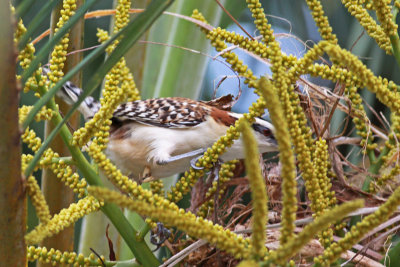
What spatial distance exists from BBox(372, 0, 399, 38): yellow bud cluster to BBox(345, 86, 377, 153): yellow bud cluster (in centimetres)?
11

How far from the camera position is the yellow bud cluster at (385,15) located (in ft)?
2.27

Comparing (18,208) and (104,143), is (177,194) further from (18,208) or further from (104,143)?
(18,208)

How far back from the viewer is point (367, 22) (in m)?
0.74

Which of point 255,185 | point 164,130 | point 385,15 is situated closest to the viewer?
point 255,185

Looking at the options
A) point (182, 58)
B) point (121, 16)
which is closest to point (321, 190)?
point (121, 16)

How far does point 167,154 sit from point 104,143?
0.48 metres

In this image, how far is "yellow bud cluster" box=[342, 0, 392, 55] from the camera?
736mm

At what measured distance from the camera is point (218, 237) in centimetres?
43

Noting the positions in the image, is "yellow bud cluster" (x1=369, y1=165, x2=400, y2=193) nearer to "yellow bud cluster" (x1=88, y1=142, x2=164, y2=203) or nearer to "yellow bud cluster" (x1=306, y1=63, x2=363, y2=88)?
"yellow bud cluster" (x1=306, y1=63, x2=363, y2=88)

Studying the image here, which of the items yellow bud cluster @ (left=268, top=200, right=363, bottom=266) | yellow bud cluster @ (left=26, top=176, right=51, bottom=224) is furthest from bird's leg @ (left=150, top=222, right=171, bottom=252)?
yellow bud cluster @ (left=268, top=200, right=363, bottom=266)

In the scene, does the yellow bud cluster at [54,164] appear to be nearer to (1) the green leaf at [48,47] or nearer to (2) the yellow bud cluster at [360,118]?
(1) the green leaf at [48,47]

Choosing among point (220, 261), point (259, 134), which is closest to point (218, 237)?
point (220, 261)

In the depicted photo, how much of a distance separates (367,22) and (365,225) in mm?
379

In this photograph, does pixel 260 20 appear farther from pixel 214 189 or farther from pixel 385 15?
pixel 214 189
